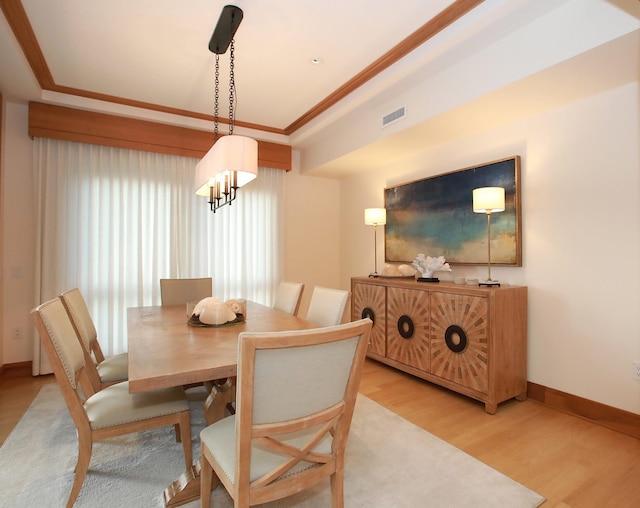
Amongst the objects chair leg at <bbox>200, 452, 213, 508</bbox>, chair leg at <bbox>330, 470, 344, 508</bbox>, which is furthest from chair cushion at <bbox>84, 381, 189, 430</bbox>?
chair leg at <bbox>330, 470, 344, 508</bbox>

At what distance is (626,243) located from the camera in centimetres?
223

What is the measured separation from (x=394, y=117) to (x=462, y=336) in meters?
1.98

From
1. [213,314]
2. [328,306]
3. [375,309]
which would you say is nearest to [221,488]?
[213,314]

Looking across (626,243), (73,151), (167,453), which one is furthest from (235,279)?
(626,243)

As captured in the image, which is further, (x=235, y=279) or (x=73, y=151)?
(x=235, y=279)

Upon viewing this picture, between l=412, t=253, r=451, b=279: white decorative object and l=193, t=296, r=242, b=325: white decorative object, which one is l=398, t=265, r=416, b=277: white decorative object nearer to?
l=412, t=253, r=451, b=279: white decorative object

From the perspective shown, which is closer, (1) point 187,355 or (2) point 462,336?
(1) point 187,355

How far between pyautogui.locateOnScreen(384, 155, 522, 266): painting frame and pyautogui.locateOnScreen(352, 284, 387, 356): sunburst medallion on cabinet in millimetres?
563

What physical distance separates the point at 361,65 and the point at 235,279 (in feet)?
8.97

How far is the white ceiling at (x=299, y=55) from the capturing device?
2074 millimetres

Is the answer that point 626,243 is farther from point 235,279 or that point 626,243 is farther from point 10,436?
point 10,436

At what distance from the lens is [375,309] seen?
3.56 m

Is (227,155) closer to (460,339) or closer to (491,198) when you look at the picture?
(491,198)

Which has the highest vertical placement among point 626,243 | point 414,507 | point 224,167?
point 224,167
